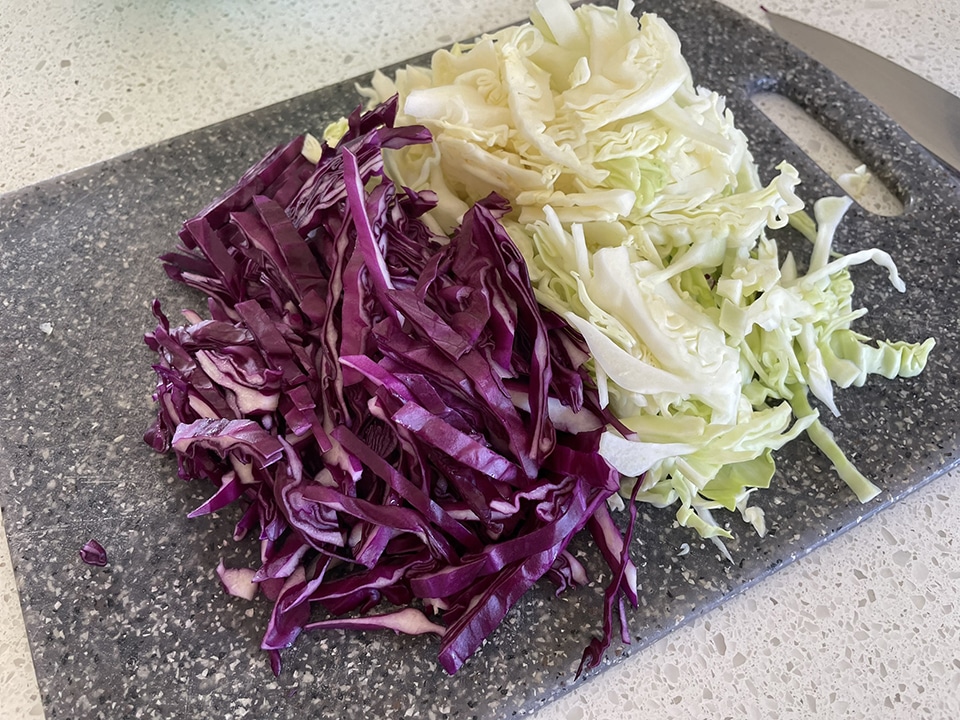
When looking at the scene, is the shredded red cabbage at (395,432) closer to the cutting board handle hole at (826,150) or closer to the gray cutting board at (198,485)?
the gray cutting board at (198,485)

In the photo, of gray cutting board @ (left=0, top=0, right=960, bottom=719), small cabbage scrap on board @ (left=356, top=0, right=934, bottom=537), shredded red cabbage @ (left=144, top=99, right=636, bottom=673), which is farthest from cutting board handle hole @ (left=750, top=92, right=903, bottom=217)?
shredded red cabbage @ (left=144, top=99, right=636, bottom=673)

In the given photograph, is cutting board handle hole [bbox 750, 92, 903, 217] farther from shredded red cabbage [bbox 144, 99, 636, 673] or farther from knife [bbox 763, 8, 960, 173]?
shredded red cabbage [bbox 144, 99, 636, 673]

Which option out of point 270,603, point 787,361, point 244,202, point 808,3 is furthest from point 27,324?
point 808,3

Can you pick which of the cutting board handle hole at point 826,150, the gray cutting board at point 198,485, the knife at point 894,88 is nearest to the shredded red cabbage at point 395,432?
the gray cutting board at point 198,485

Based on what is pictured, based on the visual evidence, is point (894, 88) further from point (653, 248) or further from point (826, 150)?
point (653, 248)

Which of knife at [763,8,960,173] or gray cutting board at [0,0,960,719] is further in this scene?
knife at [763,8,960,173]

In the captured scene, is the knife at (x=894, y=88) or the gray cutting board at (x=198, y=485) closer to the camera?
the gray cutting board at (x=198, y=485)

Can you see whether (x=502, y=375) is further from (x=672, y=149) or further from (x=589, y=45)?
(x=589, y=45)

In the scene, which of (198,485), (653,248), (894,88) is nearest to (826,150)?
(894,88)
